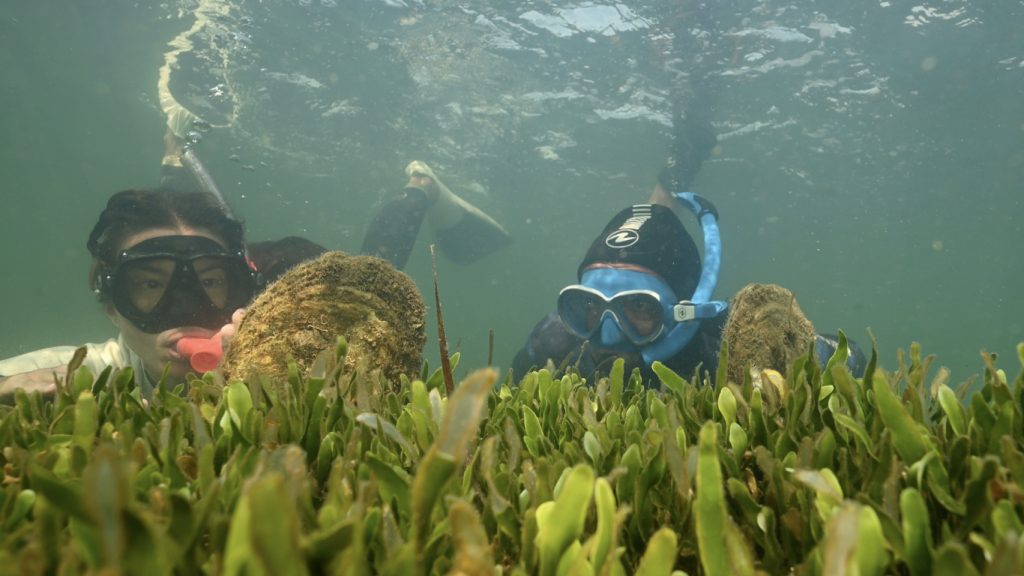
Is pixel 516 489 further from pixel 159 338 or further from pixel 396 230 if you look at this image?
pixel 396 230

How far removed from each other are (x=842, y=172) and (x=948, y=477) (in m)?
39.5

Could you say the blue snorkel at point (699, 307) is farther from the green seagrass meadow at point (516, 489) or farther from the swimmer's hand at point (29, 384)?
the swimmer's hand at point (29, 384)

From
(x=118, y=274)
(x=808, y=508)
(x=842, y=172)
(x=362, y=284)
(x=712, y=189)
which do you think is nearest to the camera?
(x=808, y=508)

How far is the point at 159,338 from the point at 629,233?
6.24 metres

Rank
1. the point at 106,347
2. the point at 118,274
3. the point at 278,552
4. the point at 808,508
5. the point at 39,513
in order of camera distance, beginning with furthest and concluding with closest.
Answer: the point at 106,347 < the point at 118,274 < the point at 808,508 < the point at 39,513 < the point at 278,552

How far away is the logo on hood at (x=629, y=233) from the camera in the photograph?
24.3 ft

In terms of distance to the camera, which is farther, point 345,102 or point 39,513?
point 345,102

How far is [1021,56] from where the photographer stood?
20547mm

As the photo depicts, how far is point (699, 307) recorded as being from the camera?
19.3ft

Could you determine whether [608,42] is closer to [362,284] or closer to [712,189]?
[712,189]

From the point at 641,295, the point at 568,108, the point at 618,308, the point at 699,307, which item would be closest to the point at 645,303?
the point at 641,295

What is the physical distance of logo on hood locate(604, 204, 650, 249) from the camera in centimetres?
741

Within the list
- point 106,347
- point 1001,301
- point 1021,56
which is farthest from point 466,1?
point 1001,301

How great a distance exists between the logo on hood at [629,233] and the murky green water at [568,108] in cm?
427
